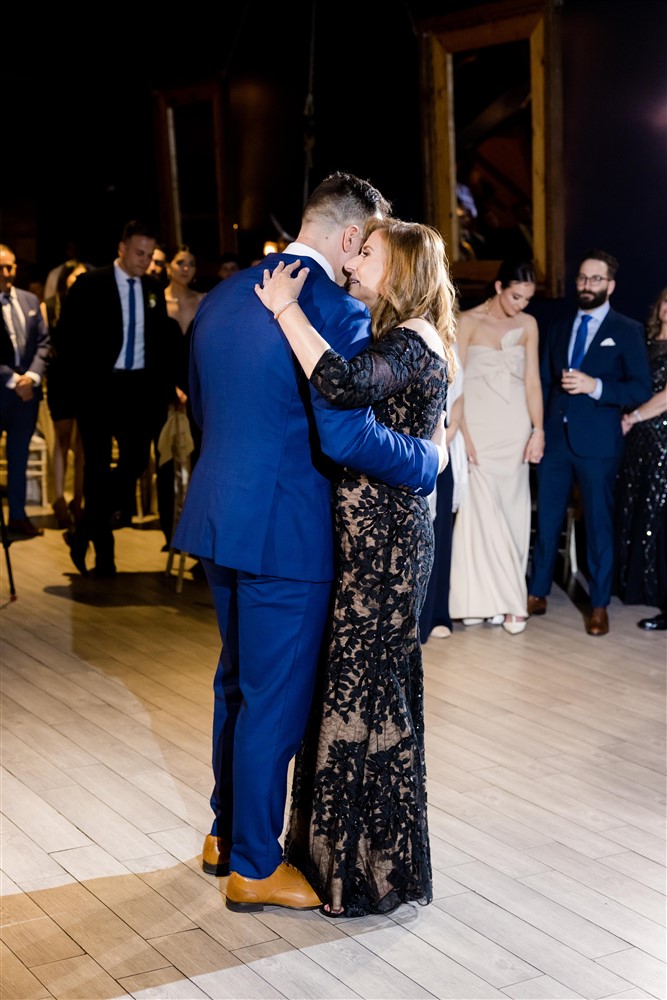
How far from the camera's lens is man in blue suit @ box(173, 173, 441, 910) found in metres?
2.99

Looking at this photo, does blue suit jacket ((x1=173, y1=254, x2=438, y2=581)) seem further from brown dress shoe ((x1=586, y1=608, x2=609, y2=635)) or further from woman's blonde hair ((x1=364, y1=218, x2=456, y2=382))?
brown dress shoe ((x1=586, y1=608, x2=609, y2=635))

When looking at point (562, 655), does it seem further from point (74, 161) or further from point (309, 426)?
point (74, 161)

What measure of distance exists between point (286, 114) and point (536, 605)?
485 cm

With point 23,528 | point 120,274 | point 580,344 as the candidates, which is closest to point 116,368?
point 120,274

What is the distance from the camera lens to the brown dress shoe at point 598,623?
20.2ft

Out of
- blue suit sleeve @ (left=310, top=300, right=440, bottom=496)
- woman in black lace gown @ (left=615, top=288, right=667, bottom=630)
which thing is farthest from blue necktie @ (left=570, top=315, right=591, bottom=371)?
blue suit sleeve @ (left=310, top=300, right=440, bottom=496)

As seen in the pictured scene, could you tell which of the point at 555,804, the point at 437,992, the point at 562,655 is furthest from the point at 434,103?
the point at 437,992

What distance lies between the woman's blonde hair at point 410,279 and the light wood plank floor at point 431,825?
1.47 m

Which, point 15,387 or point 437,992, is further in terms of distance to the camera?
point 15,387

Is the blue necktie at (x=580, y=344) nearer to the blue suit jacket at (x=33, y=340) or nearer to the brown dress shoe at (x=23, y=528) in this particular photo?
the blue suit jacket at (x=33, y=340)

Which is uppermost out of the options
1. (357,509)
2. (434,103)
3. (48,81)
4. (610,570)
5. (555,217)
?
(48,81)

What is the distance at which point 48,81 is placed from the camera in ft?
40.4

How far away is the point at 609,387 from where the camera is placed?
6.25 metres

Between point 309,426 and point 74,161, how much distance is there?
1031 centimetres
